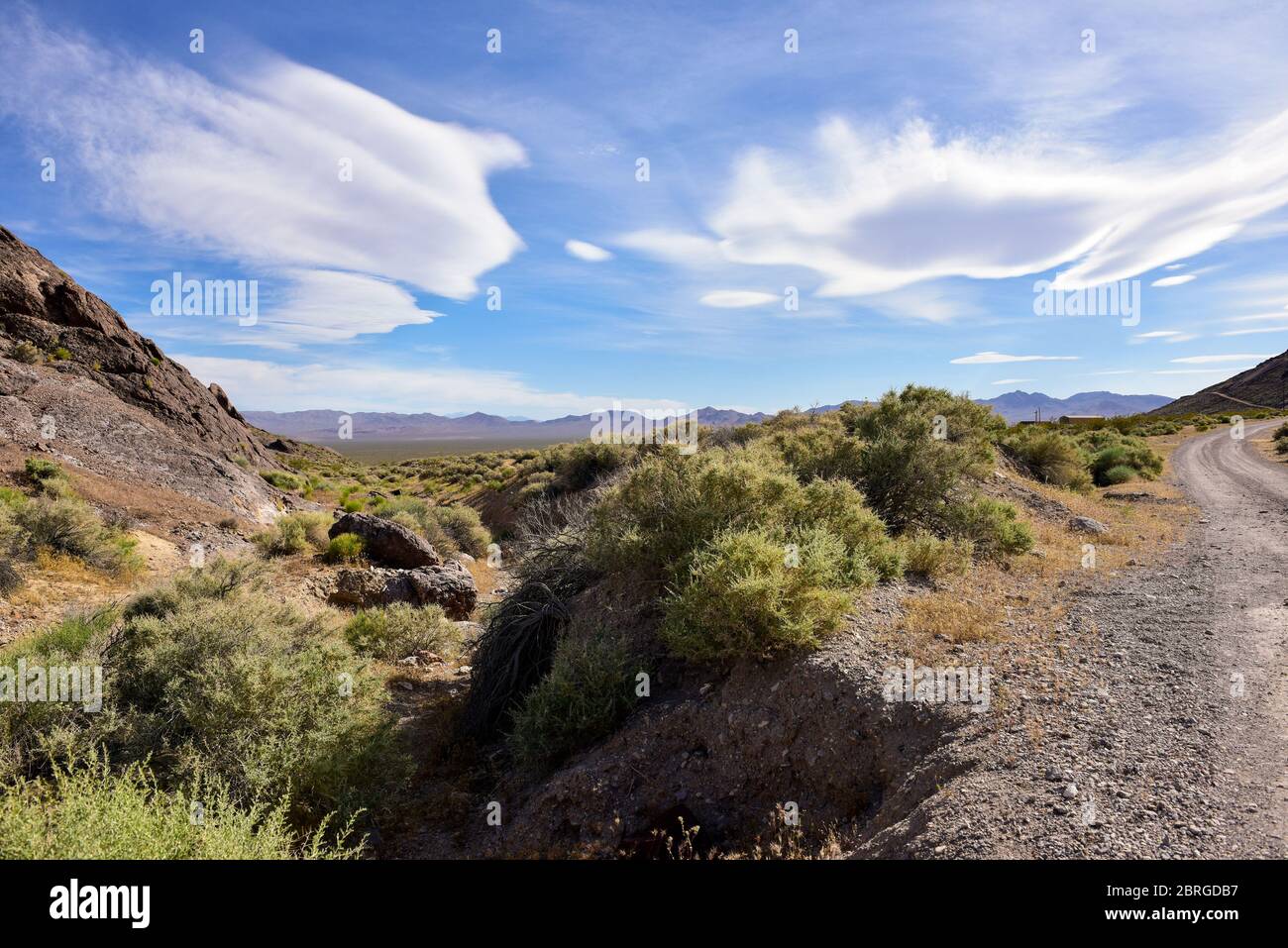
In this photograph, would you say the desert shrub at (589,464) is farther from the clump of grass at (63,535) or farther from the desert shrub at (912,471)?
the clump of grass at (63,535)

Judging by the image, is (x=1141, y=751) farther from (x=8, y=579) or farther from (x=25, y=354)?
(x=25, y=354)

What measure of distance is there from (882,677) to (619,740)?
236cm

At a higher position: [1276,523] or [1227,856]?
[1276,523]

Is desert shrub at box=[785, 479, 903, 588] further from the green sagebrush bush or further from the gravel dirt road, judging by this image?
the green sagebrush bush

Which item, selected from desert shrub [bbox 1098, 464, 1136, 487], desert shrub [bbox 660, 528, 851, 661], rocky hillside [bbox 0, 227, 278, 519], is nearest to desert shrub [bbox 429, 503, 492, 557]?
rocky hillside [bbox 0, 227, 278, 519]

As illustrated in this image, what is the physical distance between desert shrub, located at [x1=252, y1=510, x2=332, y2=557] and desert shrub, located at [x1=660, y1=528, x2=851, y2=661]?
11009mm

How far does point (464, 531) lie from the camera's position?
1950 centimetres

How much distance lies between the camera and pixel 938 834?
3.45 meters

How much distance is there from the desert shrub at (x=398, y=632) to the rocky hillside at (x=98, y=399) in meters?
8.55

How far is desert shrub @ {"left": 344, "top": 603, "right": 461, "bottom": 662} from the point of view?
29.9ft

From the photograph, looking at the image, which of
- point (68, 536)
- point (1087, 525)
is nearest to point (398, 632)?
point (68, 536)

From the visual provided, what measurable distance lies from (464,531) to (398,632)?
1027 centimetres
